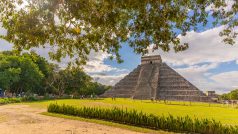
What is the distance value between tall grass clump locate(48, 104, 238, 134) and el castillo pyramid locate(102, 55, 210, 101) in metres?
63.6

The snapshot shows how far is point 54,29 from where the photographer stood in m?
9.38

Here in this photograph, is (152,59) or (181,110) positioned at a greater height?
(152,59)

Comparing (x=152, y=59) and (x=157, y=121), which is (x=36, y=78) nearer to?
(x=157, y=121)

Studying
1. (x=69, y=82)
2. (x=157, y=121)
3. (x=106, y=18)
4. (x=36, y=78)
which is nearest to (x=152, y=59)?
(x=69, y=82)

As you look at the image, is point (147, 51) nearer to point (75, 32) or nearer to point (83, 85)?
point (75, 32)

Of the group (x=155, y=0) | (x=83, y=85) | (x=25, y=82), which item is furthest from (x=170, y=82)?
(x=155, y=0)

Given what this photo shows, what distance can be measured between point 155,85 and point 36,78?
47.6 meters

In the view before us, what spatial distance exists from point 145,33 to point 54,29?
3.06 m

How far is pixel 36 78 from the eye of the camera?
63.1 meters

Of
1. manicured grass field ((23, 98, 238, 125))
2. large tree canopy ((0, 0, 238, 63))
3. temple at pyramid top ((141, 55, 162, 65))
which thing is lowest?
manicured grass field ((23, 98, 238, 125))

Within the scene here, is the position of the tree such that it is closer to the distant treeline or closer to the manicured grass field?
the distant treeline

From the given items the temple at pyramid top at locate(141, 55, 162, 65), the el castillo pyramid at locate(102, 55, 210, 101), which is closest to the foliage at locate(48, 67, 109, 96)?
the el castillo pyramid at locate(102, 55, 210, 101)

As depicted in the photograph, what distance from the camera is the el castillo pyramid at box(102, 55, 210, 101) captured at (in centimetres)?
8744

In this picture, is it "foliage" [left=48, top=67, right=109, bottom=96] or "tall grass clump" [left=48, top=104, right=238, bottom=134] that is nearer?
"tall grass clump" [left=48, top=104, right=238, bottom=134]
